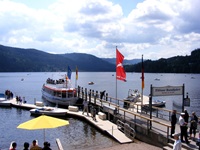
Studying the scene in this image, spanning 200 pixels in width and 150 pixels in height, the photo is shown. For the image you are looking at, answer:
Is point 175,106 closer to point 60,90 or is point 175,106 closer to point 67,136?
point 67,136

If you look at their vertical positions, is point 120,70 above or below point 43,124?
above

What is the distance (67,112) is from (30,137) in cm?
1021

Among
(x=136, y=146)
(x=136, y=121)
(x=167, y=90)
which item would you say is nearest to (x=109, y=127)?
(x=136, y=121)

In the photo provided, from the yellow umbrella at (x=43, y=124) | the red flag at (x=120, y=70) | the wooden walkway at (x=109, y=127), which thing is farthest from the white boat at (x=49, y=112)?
the yellow umbrella at (x=43, y=124)

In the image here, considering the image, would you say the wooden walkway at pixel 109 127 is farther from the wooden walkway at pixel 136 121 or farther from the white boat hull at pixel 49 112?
the white boat hull at pixel 49 112

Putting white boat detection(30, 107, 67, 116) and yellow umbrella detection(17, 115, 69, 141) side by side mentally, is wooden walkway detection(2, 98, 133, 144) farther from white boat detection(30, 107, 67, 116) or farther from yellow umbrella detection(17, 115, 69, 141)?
yellow umbrella detection(17, 115, 69, 141)

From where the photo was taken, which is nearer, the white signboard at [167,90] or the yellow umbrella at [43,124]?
the yellow umbrella at [43,124]

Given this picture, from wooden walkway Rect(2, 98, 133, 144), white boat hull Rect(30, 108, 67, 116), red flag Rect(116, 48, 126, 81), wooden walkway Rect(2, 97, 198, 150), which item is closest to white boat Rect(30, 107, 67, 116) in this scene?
→ white boat hull Rect(30, 108, 67, 116)

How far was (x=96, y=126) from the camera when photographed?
84.4ft

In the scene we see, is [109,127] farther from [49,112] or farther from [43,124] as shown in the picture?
[49,112]

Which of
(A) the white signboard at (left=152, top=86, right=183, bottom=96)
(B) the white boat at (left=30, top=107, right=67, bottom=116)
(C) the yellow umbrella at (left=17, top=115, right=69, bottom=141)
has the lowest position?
(B) the white boat at (left=30, top=107, right=67, bottom=116)

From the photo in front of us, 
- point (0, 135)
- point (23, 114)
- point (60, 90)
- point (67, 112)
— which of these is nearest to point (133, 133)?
point (0, 135)

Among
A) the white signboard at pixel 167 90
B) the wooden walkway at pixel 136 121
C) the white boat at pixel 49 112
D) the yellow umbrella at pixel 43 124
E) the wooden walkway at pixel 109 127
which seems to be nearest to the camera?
the yellow umbrella at pixel 43 124

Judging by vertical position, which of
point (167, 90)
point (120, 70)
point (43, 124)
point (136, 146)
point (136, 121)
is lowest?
point (136, 146)
